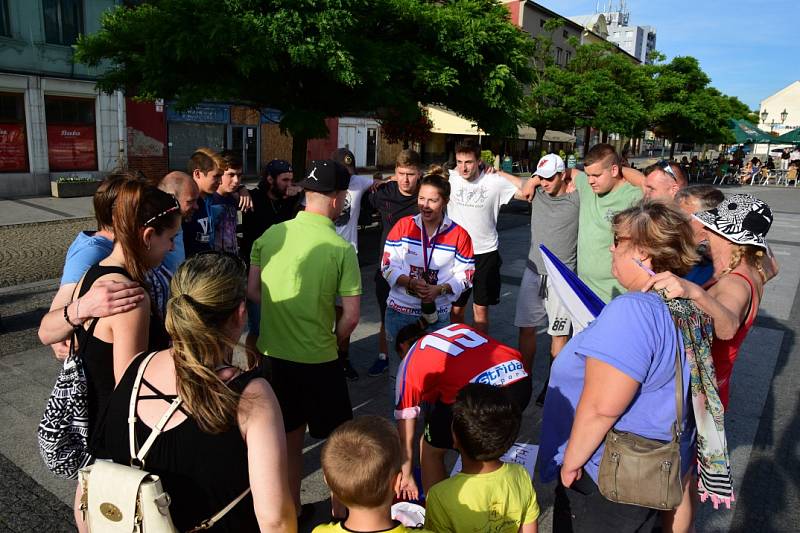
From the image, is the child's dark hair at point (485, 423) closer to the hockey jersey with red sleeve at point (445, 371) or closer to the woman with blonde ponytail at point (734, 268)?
the hockey jersey with red sleeve at point (445, 371)

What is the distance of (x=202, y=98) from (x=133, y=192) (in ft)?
21.9

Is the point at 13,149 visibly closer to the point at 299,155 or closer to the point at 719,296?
the point at 299,155

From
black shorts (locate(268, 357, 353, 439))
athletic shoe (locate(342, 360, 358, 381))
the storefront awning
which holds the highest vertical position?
the storefront awning

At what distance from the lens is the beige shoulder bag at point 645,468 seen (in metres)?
1.88

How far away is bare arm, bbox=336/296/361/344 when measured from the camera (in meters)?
2.79

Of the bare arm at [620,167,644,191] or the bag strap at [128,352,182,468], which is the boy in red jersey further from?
the bare arm at [620,167,644,191]

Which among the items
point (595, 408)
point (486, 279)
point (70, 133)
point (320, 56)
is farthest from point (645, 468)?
point (70, 133)

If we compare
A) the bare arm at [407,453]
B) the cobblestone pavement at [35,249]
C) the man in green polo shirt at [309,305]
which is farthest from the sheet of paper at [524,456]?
the cobblestone pavement at [35,249]

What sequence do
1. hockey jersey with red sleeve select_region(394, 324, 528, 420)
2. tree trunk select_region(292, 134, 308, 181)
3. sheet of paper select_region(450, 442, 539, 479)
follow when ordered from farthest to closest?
tree trunk select_region(292, 134, 308, 181) < sheet of paper select_region(450, 442, 539, 479) < hockey jersey with red sleeve select_region(394, 324, 528, 420)

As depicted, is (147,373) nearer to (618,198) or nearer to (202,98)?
(618,198)

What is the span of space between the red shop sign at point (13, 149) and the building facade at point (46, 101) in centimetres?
2

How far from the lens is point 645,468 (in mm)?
1887

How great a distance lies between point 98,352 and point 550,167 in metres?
3.47

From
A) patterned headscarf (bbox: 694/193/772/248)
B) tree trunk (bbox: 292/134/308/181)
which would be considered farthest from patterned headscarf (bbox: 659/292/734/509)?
tree trunk (bbox: 292/134/308/181)
